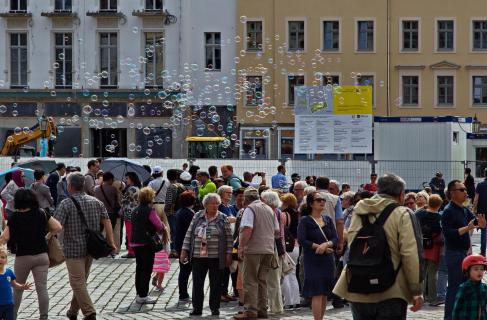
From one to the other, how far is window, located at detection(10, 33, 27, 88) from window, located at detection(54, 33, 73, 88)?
5.52 ft

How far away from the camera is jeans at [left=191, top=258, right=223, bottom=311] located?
43.8 feet

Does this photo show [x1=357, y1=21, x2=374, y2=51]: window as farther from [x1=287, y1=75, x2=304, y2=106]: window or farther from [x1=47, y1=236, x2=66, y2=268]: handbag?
[x1=47, y1=236, x2=66, y2=268]: handbag

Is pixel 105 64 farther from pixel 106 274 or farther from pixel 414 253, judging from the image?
pixel 414 253

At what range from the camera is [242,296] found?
45.1ft

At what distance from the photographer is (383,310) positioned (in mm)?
8258

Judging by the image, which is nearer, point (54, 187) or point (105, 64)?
point (54, 187)

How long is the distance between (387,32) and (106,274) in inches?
1402

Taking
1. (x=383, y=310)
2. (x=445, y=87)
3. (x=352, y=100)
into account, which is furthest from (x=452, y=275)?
(x=445, y=87)

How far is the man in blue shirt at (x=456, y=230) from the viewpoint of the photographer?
38.6ft

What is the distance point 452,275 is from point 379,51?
131 ft

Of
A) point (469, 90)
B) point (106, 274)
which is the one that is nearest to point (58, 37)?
point (469, 90)

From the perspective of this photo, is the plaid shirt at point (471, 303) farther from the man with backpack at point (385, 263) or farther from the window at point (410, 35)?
the window at point (410, 35)

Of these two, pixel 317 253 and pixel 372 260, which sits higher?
pixel 372 260

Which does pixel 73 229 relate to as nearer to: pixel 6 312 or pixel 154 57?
pixel 6 312
